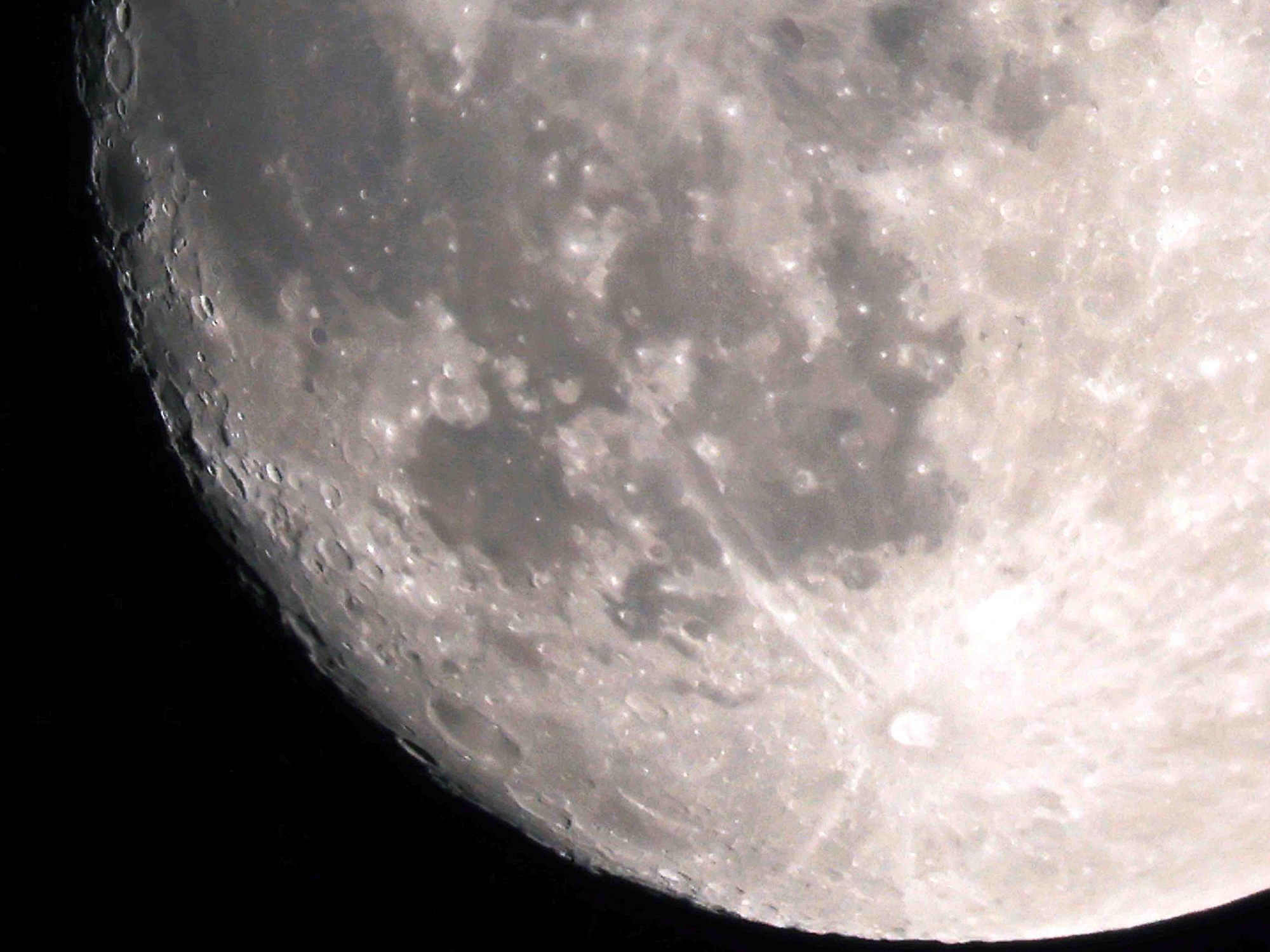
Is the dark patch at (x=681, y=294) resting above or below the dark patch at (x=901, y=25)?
below

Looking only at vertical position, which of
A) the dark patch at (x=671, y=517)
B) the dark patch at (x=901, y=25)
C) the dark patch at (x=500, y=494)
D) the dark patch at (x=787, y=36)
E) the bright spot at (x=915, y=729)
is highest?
the dark patch at (x=901, y=25)

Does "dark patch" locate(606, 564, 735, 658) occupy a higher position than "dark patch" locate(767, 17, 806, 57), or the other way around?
"dark patch" locate(767, 17, 806, 57)

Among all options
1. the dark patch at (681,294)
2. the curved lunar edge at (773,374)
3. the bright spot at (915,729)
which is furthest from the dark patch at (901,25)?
the bright spot at (915,729)

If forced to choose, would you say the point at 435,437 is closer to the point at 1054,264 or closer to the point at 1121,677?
the point at 1054,264

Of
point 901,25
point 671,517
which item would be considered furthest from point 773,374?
point 901,25

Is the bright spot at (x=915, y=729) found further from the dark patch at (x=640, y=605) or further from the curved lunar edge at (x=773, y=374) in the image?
the dark patch at (x=640, y=605)

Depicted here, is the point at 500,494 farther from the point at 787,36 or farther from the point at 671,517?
the point at 787,36

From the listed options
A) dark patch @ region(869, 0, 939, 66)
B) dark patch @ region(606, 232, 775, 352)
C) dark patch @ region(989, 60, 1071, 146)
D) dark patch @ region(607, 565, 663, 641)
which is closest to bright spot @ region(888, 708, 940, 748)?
dark patch @ region(607, 565, 663, 641)

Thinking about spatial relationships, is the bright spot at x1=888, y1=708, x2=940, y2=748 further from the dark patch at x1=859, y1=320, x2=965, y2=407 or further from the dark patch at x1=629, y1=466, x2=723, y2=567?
the dark patch at x1=859, y1=320, x2=965, y2=407
